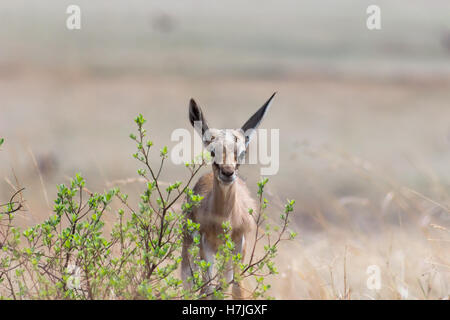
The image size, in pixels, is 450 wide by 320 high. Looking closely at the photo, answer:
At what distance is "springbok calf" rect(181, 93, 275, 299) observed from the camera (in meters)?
7.55

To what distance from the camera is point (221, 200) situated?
26.1 ft

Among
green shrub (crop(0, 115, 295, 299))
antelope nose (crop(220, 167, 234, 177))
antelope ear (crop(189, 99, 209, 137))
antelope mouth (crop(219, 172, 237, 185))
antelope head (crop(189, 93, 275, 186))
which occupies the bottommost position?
green shrub (crop(0, 115, 295, 299))

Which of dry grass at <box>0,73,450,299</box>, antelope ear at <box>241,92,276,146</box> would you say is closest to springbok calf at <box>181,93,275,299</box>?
Answer: antelope ear at <box>241,92,276,146</box>

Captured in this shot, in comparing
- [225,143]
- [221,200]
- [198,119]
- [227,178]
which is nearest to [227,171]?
[227,178]

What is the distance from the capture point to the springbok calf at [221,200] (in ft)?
24.8

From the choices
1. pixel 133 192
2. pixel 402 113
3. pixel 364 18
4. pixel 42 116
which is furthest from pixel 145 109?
pixel 364 18

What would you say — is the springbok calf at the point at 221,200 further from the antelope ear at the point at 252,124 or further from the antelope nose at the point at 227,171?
the antelope nose at the point at 227,171

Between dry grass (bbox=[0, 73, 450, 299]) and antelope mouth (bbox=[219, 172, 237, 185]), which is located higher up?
dry grass (bbox=[0, 73, 450, 299])

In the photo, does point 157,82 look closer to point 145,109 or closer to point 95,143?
point 145,109

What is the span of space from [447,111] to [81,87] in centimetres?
1270

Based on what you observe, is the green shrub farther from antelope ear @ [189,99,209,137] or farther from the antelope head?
antelope ear @ [189,99,209,137]

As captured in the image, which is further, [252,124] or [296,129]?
[296,129]

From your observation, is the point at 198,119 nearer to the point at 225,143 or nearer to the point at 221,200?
the point at 225,143
